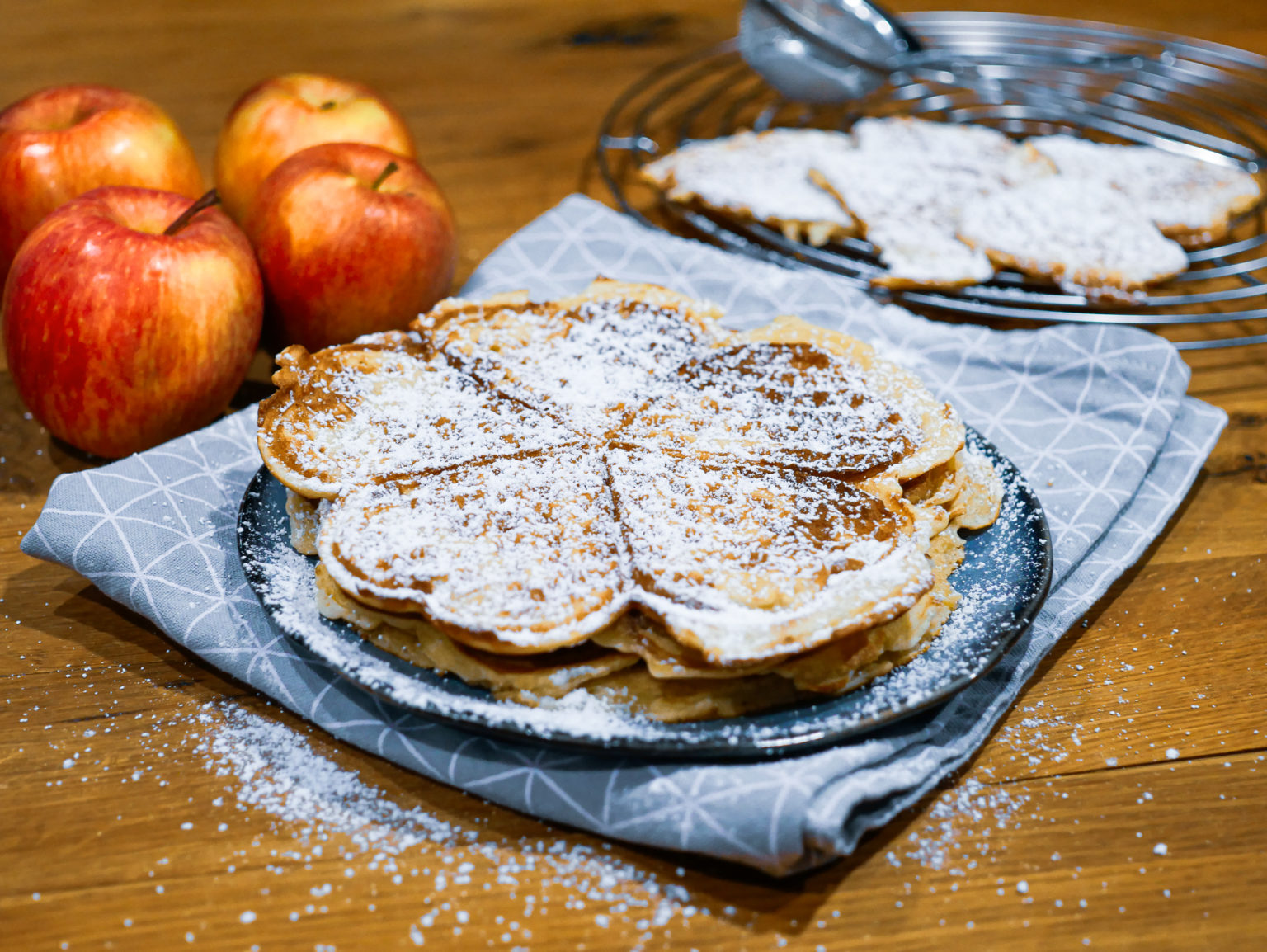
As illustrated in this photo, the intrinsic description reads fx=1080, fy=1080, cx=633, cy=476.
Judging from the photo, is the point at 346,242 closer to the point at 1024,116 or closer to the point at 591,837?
the point at 591,837

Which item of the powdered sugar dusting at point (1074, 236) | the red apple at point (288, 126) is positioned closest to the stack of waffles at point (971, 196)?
the powdered sugar dusting at point (1074, 236)

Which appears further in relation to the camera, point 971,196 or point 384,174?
point 971,196

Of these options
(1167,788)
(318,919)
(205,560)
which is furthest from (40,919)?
(1167,788)

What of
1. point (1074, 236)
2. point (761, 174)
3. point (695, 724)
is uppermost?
point (761, 174)

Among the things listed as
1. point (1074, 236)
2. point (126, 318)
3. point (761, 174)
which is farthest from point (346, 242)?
point (1074, 236)

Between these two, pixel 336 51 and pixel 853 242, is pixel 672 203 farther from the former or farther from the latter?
pixel 336 51

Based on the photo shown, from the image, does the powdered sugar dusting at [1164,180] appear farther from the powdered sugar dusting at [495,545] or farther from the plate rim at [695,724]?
the powdered sugar dusting at [495,545]
